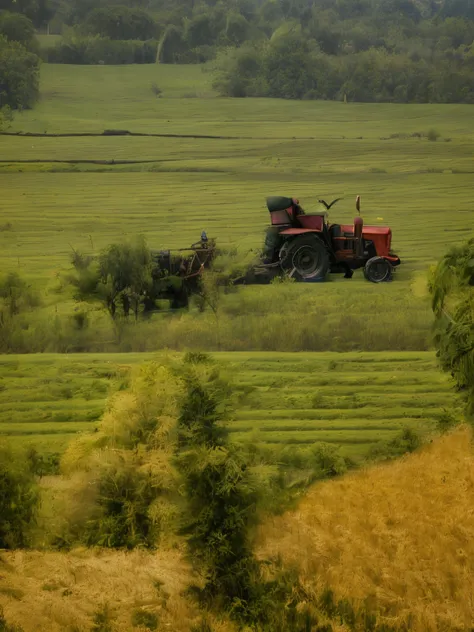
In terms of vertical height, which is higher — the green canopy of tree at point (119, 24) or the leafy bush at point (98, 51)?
the green canopy of tree at point (119, 24)

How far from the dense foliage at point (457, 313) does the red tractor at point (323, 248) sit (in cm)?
290

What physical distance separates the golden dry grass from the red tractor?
3.12 meters

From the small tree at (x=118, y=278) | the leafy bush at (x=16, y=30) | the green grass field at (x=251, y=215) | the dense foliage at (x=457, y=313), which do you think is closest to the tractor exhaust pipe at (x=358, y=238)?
the green grass field at (x=251, y=215)

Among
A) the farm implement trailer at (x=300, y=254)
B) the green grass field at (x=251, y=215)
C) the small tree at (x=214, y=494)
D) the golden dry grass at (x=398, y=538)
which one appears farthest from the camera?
the farm implement trailer at (x=300, y=254)

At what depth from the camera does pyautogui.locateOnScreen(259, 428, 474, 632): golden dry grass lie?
8680 mm

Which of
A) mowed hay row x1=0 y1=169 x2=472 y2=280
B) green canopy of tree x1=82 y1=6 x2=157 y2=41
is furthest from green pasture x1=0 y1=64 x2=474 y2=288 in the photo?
green canopy of tree x1=82 y1=6 x2=157 y2=41

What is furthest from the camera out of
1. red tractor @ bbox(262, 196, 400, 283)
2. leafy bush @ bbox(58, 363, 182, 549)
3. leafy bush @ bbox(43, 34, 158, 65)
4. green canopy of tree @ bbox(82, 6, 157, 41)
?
green canopy of tree @ bbox(82, 6, 157, 41)

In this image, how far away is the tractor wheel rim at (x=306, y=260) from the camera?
13.0 meters

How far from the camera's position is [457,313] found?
31.1ft

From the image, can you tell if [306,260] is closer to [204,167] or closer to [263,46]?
[204,167]

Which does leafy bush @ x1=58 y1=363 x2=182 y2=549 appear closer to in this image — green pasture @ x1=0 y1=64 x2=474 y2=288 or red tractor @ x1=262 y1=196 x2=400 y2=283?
green pasture @ x1=0 y1=64 x2=474 y2=288

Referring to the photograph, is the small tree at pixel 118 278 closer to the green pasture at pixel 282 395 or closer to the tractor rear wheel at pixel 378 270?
the green pasture at pixel 282 395

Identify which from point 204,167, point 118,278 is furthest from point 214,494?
point 204,167

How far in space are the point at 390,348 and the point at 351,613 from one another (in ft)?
13.3
